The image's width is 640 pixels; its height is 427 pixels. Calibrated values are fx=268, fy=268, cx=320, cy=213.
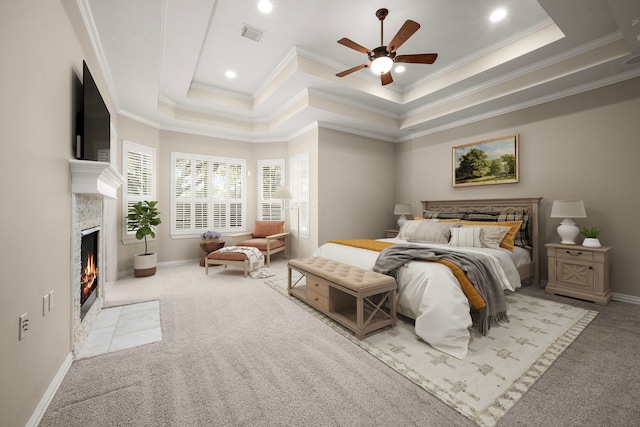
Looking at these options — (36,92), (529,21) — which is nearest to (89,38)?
(36,92)

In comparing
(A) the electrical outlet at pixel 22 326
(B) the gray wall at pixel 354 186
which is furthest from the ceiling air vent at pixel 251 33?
(A) the electrical outlet at pixel 22 326

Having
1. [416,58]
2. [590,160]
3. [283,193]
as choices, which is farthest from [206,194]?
[590,160]

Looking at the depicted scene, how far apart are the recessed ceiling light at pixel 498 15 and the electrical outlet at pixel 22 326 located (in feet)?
16.4

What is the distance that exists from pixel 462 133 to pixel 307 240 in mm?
3733

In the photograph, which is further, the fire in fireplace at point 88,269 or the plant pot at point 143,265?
the plant pot at point 143,265

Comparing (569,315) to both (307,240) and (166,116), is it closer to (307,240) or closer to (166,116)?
(307,240)

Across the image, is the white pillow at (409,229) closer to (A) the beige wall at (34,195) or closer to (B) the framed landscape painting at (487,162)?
(B) the framed landscape painting at (487,162)

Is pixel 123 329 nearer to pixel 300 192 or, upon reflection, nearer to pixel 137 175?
pixel 137 175

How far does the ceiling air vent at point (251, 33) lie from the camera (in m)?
3.45

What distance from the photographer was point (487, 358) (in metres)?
2.13

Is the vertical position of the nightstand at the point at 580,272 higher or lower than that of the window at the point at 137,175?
lower

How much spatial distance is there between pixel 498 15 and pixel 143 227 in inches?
235

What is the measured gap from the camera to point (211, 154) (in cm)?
607

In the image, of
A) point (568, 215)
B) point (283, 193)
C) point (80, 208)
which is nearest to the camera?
point (80, 208)
